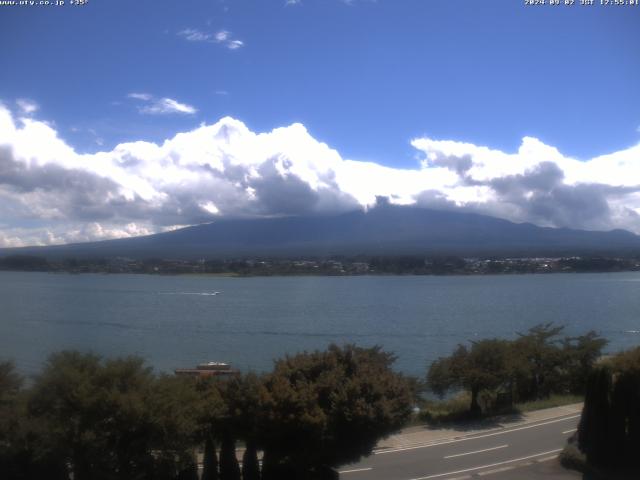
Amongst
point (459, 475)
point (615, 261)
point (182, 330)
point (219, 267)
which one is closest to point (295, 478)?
point (459, 475)

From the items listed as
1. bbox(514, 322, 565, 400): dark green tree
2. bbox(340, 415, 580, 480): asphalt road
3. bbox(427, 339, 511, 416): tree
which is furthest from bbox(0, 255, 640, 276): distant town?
bbox(340, 415, 580, 480): asphalt road

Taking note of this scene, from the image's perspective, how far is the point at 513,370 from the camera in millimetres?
15172

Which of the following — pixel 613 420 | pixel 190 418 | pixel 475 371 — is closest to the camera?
pixel 190 418

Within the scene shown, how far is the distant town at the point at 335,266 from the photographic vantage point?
82250 mm

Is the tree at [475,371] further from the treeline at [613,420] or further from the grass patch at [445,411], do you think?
the treeline at [613,420]

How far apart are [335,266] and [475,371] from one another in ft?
237

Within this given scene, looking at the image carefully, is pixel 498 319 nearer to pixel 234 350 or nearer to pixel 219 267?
pixel 234 350

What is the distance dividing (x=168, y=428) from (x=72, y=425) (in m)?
1.05

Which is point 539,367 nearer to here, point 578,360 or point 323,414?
point 578,360

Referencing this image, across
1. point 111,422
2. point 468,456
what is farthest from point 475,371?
point 111,422

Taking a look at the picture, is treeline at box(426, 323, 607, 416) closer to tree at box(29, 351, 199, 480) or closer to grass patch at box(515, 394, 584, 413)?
grass patch at box(515, 394, 584, 413)

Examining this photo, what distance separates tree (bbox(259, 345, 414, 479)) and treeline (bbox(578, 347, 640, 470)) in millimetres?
2709

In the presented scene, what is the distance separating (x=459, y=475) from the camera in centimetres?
894

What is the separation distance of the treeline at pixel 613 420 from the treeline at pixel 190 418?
2.71m
